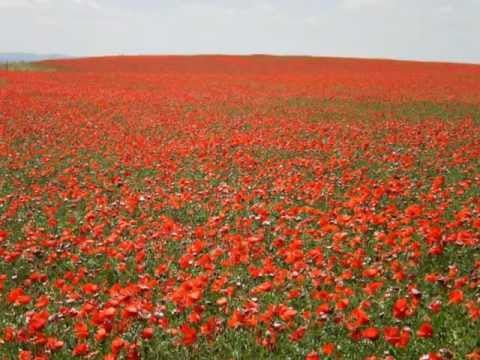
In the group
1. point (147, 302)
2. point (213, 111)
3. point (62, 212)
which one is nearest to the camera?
point (147, 302)

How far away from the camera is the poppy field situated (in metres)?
4.44

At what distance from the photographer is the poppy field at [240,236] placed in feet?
14.6

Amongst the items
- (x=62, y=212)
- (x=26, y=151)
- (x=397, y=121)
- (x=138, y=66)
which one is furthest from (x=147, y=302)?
(x=138, y=66)

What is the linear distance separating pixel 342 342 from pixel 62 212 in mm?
5973

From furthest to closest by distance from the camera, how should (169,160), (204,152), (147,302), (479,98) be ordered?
(479,98)
(204,152)
(169,160)
(147,302)

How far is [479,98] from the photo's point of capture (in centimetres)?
2558

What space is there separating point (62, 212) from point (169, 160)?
3871mm

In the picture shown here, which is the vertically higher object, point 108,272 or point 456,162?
point 456,162

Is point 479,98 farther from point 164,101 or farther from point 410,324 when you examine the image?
point 410,324

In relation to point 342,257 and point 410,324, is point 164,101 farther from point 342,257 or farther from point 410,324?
point 410,324

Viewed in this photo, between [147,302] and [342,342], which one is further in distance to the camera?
[147,302]

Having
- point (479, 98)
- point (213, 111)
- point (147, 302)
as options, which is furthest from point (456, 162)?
point (479, 98)

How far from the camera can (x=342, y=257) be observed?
6.20 m

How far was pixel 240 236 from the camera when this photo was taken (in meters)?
6.53
